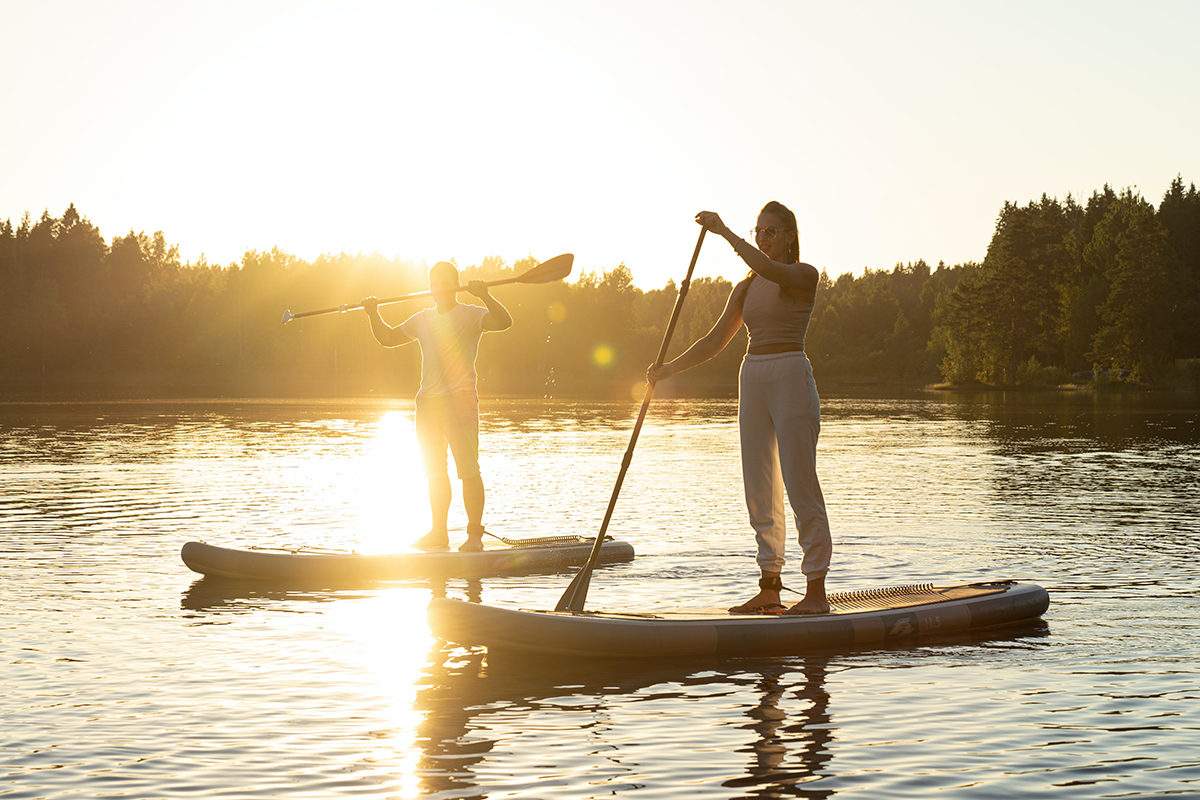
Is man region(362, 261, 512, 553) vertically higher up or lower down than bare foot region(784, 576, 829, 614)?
higher up

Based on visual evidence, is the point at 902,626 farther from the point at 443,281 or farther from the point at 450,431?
the point at 443,281

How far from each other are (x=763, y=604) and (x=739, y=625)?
0.56 meters

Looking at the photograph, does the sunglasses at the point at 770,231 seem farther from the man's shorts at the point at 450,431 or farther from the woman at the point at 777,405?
the man's shorts at the point at 450,431

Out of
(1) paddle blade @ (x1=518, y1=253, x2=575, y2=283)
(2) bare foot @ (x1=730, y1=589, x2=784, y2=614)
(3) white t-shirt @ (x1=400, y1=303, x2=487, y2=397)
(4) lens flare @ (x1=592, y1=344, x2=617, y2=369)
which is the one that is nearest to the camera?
(2) bare foot @ (x1=730, y1=589, x2=784, y2=614)

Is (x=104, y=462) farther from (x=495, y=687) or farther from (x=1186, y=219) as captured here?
(x=1186, y=219)

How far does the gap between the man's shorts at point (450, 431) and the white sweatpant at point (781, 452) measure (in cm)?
351

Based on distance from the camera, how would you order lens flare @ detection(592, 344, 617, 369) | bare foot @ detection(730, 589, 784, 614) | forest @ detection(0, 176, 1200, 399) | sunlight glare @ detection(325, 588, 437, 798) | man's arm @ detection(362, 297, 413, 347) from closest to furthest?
sunlight glare @ detection(325, 588, 437, 798) < bare foot @ detection(730, 589, 784, 614) < man's arm @ detection(362, 297, 413, 347) < forest @ detection(0, 176, 1200, 399) < lens flare @ detection(592, 344, 617, 369)

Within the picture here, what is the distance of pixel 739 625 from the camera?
731 centimetres

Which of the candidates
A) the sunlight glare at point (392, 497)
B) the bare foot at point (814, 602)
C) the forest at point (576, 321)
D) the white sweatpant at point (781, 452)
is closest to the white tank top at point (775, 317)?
the white sweatpant at point (781, 452)

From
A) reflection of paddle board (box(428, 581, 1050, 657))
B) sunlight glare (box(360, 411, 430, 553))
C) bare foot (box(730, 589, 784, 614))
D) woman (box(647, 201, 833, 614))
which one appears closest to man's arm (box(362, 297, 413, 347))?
sunlight glare (box(360, 411, 430, 553))

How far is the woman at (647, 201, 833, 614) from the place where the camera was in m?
7.45

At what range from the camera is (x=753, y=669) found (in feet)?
23.2

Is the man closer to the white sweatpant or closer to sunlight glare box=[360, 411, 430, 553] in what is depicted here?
sunlight glare box=[360, 411, 430, 553]

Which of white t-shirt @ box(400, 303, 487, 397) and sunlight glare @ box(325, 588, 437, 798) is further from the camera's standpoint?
white t-shirt @ box(400, 303, 487, 397)
